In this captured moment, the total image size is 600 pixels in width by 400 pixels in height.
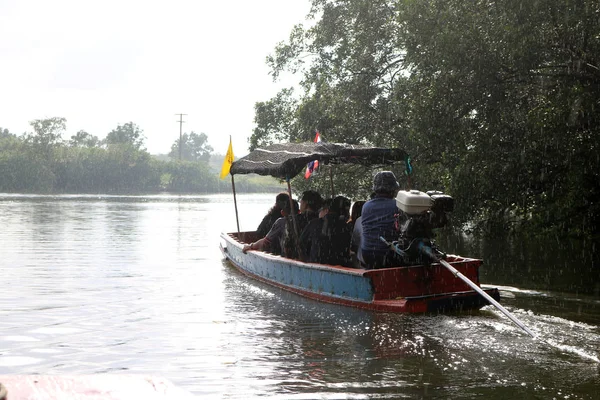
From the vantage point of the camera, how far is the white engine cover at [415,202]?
8.27m

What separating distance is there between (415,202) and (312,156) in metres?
3.48

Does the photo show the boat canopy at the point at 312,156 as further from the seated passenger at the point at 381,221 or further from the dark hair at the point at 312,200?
the seated passenger at the point at 381,221

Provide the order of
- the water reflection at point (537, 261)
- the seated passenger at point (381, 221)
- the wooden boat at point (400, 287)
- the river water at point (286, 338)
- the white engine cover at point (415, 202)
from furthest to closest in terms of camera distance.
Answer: the water reflection at point (537, 261) → the seated passenger at point (381, 221) → the wooden boat at point (400, 287) → the white engine cover at point (415, 202) → the river water at point (286, 338)

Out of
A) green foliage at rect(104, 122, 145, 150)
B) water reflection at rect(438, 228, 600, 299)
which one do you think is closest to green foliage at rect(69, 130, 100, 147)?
green foliage at rect(104, 122, 145, 150)

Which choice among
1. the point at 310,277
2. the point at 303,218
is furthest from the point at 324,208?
the point at 310,277

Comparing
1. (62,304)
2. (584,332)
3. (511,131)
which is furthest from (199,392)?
(511,131)

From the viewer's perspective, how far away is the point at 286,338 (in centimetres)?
864

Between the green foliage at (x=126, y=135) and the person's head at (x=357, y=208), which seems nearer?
the person's head at (x=357, y=208)

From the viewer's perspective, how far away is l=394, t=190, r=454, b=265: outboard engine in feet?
27.2

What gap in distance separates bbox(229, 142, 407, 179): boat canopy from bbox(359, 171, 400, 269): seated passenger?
195 cm

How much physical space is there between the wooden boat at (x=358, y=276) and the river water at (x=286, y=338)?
182mm

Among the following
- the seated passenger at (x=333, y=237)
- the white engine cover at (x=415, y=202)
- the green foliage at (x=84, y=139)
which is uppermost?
the green foliage at (x=84, y=139)

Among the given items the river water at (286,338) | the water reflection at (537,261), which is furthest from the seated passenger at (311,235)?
the water reflection at (537,261)

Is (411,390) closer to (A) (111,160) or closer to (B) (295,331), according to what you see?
(B) (295,331)
